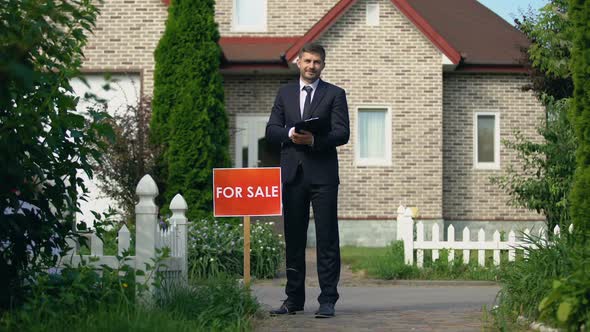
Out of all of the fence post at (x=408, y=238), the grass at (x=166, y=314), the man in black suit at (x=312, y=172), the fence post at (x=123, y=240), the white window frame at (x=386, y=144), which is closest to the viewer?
the grass at (x=166, y=314)

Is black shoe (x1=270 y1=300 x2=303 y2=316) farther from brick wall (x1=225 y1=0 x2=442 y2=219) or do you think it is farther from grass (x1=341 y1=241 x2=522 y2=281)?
brick wall (x1=225 y1=0 x2=442 y2=219)

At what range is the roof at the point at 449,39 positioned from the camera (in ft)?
75.3

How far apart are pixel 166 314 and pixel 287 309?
67.3 inches

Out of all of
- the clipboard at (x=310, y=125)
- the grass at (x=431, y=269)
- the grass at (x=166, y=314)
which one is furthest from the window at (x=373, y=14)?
the grass at (x=166, y=314)

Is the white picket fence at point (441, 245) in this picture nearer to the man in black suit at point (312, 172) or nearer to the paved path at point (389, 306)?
the paved path at point (389, 306)

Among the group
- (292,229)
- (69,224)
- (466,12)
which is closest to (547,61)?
(466,12)

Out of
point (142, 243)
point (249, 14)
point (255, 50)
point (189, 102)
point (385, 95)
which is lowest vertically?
point (142, 243)

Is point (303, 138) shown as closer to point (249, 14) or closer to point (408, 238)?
point (408, 238)

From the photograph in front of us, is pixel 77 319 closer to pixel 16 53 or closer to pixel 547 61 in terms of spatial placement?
pixel 16 53

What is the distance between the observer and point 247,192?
32.4 feet

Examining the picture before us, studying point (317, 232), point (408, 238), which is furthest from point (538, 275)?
point (408, 238)

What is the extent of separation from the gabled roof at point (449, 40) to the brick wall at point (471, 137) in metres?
0.48

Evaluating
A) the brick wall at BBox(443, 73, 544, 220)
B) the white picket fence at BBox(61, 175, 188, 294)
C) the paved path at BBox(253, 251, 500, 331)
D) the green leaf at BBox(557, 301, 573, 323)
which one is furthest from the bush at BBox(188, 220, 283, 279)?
the brick wall at BBox(443, 73, 544, 220)

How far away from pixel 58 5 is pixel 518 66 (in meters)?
18.4
